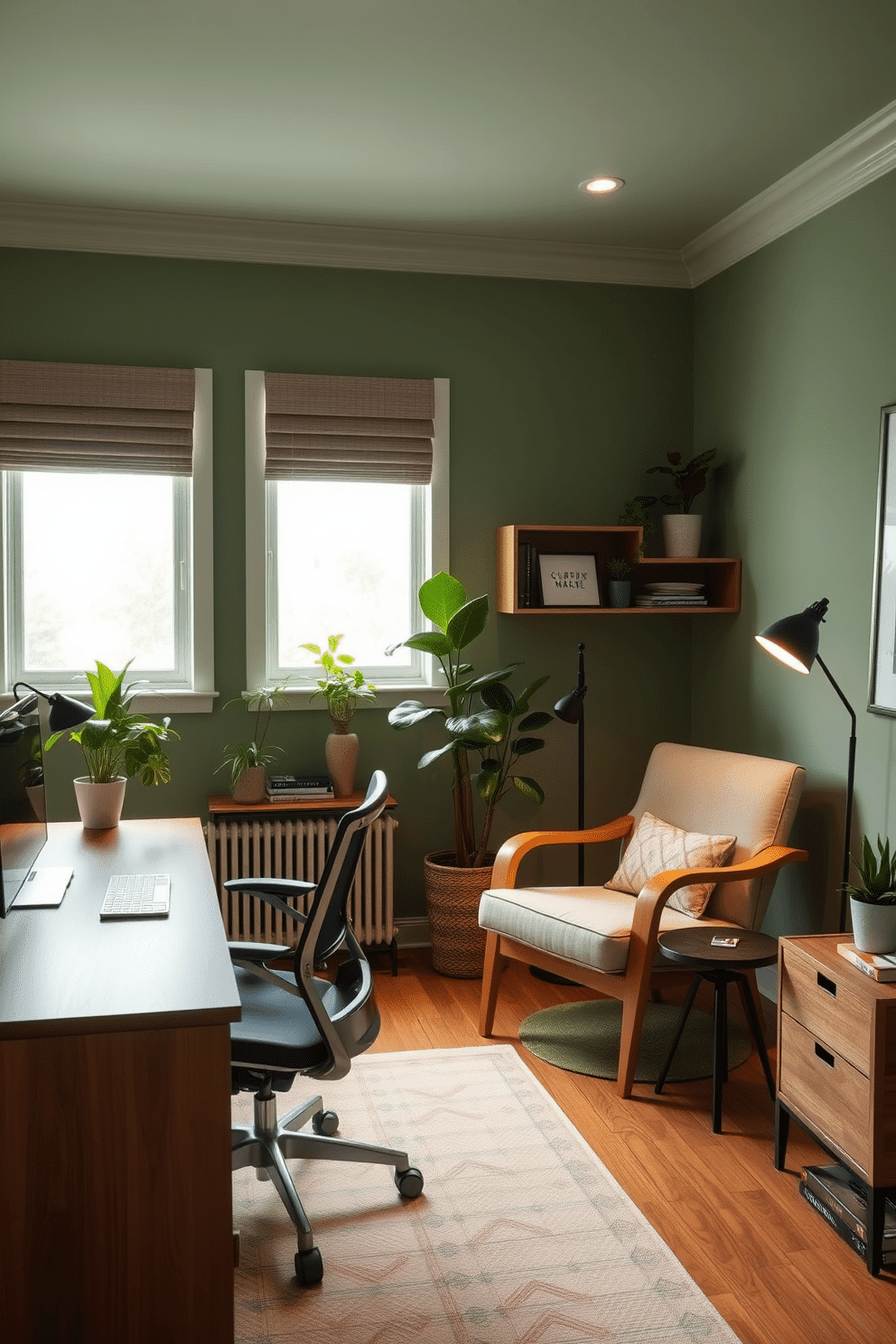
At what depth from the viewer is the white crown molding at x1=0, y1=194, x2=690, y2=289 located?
398 cm

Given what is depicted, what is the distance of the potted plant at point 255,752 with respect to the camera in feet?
13.5

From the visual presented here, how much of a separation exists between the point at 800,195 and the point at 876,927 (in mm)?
2467

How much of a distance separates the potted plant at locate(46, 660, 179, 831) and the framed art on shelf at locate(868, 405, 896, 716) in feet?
7.20

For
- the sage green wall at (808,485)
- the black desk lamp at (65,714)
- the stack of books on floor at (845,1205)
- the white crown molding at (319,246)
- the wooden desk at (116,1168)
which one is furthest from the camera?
the white crown molding at (319,246)

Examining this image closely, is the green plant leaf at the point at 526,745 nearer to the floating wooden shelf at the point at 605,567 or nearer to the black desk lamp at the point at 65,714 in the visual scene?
the floating wooden shelf at the point at 605,567

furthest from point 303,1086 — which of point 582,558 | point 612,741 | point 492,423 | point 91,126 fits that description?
point 91,126

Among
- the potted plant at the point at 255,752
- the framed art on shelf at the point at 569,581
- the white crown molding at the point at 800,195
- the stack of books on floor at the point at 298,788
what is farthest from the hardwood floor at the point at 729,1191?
the white crown molding at the point at 800,195

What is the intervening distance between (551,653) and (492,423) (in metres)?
0.97

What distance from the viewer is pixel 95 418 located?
4.07 m

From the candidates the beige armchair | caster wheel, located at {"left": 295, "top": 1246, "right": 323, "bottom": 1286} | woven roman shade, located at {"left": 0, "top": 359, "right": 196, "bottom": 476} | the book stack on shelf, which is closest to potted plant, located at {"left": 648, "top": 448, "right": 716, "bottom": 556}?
the beige armchair

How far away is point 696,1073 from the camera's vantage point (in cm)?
326

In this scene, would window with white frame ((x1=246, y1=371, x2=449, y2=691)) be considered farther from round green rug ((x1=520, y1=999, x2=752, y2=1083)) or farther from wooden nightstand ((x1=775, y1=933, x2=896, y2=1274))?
wooden nightstand ((x1=775, y1=933, x2=896, y2=1274))

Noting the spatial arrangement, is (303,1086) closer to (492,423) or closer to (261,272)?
(492,423)

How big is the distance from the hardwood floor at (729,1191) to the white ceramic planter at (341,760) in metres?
0.87
